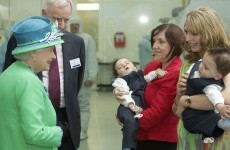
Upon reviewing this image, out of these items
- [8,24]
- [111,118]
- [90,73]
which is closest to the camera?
[90,73]

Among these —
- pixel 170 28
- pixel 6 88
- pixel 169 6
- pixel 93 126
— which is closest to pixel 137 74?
pixel 170 28

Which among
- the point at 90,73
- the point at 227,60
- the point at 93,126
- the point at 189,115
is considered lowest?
the point at 93,126

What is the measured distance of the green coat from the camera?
183cm

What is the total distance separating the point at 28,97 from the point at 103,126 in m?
4.43

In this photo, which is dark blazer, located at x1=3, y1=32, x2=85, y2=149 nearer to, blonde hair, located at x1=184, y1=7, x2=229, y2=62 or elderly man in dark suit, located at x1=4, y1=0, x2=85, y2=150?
elderly man in dark suit, located at x1=4, y1=0, x2=85, y2=150

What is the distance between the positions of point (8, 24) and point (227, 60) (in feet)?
15.4

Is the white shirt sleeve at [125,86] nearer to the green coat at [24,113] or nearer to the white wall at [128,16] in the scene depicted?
the green coat at [24,113]

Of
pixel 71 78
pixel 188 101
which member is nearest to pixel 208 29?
pixel 188 101

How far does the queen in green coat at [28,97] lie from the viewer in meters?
1.83

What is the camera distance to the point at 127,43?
699 cm

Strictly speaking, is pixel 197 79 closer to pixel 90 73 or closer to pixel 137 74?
pixel 137 74

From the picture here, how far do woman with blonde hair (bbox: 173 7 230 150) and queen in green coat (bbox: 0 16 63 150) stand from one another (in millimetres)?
734

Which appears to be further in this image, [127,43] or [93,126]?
[127,43]

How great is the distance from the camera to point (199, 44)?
2.18m
